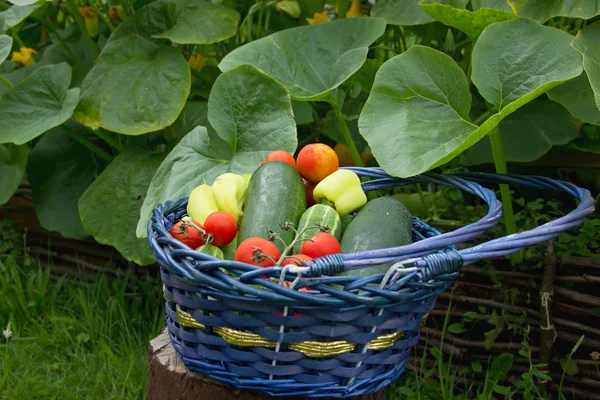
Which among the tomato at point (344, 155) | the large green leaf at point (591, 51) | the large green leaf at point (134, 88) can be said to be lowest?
the tomato at point (344, 155)

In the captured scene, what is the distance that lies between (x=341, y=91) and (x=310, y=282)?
3.20ft

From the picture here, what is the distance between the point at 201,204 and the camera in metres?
1.32

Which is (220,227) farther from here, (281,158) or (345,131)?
(345,131)

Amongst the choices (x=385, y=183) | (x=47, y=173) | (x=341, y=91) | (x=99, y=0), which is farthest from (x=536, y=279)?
(x=99, y=0)

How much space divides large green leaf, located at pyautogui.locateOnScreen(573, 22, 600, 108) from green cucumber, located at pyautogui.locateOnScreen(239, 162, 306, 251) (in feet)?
1.99

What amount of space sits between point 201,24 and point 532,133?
981 mm

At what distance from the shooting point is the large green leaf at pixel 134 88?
76.9 inches

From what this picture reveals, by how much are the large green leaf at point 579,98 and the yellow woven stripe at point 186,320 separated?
980mm

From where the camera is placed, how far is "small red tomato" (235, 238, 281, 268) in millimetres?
1076

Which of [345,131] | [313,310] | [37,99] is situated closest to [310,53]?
[345,131]

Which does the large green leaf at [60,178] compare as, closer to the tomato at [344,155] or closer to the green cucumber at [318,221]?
the tomato at [344,155]

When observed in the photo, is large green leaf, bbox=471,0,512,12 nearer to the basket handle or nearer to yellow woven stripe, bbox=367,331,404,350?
the basket handle

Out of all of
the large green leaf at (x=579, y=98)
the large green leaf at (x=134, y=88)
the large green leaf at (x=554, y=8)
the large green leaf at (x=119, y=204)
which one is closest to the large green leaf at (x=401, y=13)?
the large green leaf at (x=554, y=8)

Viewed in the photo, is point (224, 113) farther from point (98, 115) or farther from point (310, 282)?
point (310, 282)
